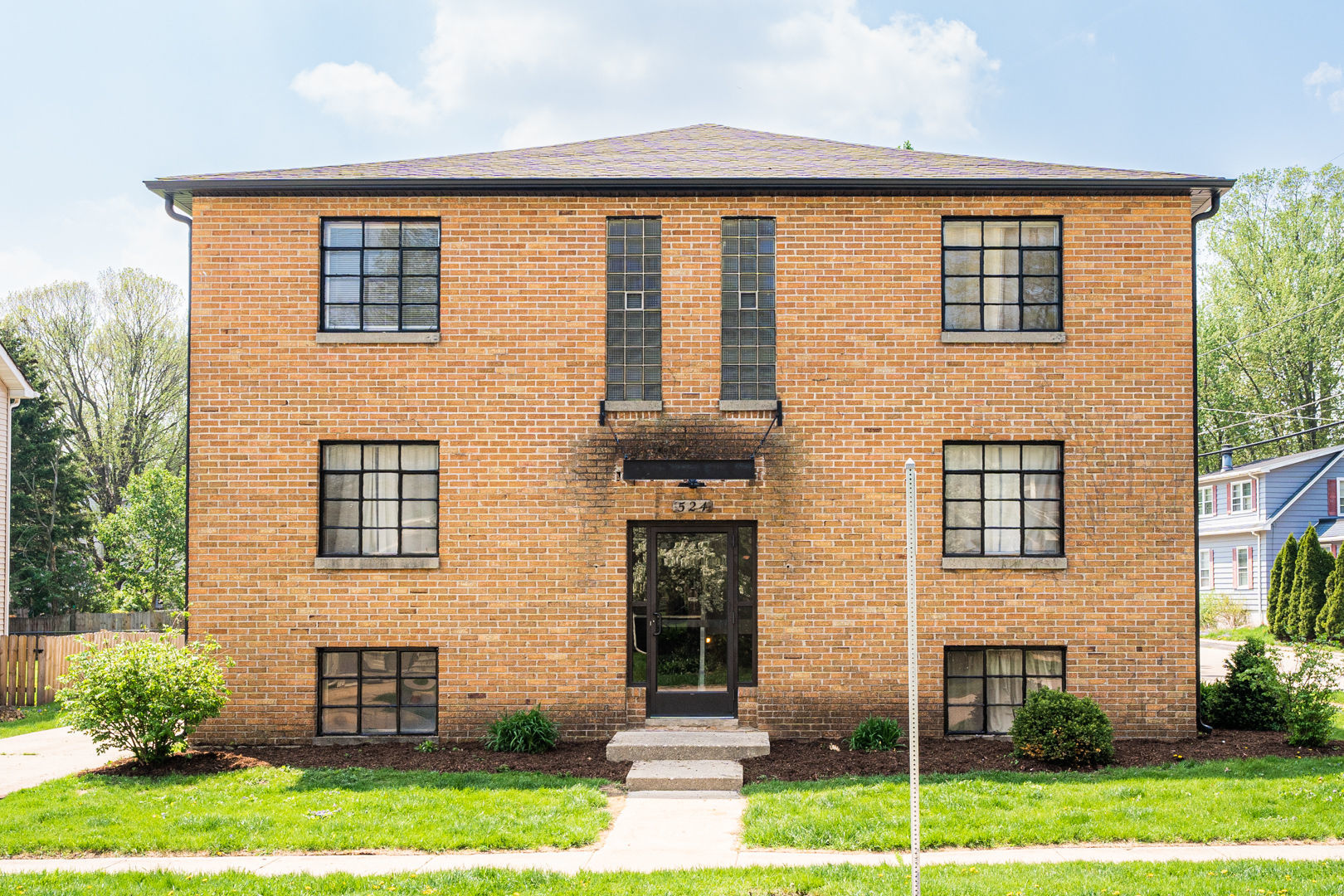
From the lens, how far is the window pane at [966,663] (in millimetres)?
11844

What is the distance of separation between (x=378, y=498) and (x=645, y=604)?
3.55 meters

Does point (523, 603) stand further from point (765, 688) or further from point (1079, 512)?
point (1079, 512)

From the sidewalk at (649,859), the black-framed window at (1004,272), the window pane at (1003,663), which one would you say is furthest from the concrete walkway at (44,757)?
the black-framed window at (1004,272)

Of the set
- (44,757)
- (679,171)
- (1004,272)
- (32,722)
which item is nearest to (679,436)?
(679,171)

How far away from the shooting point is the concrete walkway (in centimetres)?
1059

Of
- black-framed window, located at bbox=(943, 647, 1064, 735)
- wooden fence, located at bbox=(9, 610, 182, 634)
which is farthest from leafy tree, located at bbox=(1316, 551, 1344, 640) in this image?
wooden fence, located at bbox=(9, 610, 182, 634)

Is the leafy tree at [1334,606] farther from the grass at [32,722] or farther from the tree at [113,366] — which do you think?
the tree at [113,366]

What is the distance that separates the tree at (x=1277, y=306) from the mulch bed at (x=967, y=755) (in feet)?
109

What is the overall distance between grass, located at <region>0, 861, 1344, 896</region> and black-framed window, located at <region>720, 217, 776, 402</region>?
20.7ft

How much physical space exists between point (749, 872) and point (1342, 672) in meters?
8.54

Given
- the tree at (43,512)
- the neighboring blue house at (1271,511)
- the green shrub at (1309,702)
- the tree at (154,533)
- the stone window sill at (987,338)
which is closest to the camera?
the green shrub at (1309,702)

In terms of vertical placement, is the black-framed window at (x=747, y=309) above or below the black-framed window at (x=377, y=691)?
above

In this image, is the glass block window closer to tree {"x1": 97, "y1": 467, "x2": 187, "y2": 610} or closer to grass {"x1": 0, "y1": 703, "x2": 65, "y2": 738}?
grass {"x1": 0, "y1": 703, "x2": 65, "y2": 738}

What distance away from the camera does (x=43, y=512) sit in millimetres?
33188
